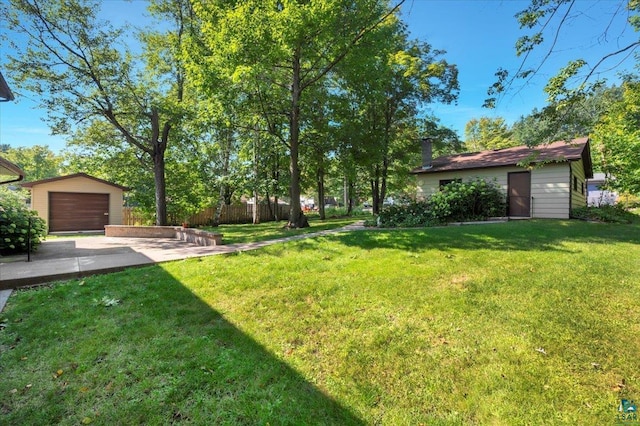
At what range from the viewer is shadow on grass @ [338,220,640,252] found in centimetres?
634

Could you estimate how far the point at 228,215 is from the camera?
20000 mm

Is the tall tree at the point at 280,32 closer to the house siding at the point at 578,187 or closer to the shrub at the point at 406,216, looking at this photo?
the shrub at the point at 406,216

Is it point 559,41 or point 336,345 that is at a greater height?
point 559,41

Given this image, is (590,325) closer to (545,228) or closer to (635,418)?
(635,418)

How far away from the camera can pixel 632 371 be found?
254 cm

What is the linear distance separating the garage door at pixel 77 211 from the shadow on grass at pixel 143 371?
14.0 meters

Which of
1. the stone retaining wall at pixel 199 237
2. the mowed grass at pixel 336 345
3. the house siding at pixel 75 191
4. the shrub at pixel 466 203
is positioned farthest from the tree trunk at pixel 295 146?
the house siding at pixel 75 191

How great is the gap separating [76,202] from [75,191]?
0.57 metres

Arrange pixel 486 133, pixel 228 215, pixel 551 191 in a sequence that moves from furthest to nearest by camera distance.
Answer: pixel 486 133 < pixel 228 215 < pixel 551 191

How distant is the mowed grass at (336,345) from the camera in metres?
2.28

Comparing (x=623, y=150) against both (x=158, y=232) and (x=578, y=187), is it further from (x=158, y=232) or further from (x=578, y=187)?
(x=158, y=232)

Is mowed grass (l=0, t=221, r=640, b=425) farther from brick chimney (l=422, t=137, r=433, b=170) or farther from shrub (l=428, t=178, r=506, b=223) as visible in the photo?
brick chimney (l=422, t=137, r=433, b=170)

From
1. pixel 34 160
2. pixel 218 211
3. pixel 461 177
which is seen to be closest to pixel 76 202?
pixel 218 211

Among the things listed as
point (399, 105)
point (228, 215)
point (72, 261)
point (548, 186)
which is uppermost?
point (399, 105)
